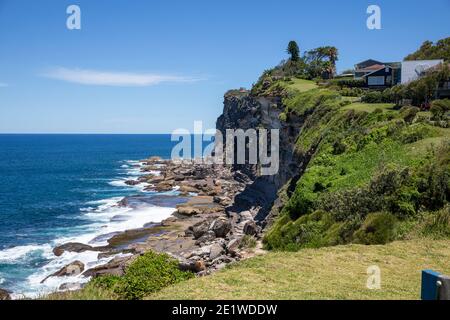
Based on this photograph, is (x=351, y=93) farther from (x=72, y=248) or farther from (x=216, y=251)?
(x=72, y=248)

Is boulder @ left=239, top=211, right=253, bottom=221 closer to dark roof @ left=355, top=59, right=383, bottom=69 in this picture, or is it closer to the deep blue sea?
the deep blue sea

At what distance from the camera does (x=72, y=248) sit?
122ft

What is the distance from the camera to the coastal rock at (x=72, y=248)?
120 ft

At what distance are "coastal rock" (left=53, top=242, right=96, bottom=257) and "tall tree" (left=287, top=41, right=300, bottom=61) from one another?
55.9 metres

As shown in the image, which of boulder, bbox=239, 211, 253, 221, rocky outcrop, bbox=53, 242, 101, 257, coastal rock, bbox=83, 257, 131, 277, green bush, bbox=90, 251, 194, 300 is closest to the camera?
green bush, bbox=90, 251, 194, 300

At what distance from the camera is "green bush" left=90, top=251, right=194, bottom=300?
34.9 feet

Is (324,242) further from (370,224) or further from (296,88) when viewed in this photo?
(296,88)

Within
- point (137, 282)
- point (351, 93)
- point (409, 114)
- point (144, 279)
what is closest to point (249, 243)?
point (144, 279)

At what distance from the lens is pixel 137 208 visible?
186 feet

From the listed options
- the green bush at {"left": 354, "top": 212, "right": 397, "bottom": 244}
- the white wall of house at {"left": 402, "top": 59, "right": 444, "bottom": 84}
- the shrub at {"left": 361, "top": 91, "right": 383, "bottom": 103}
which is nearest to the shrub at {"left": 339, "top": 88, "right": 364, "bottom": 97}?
the white wall of house at {"left": 402, "top": 59, "right": 444, "bottom": 84}

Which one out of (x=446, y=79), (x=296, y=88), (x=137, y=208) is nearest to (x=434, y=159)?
(x=446, y=79)

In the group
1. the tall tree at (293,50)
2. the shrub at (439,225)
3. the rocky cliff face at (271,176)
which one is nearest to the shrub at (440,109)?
the rocky cliff face at (271,176)

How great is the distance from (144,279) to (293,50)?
75.1m

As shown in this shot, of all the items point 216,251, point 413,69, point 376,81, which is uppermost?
point 413,69
